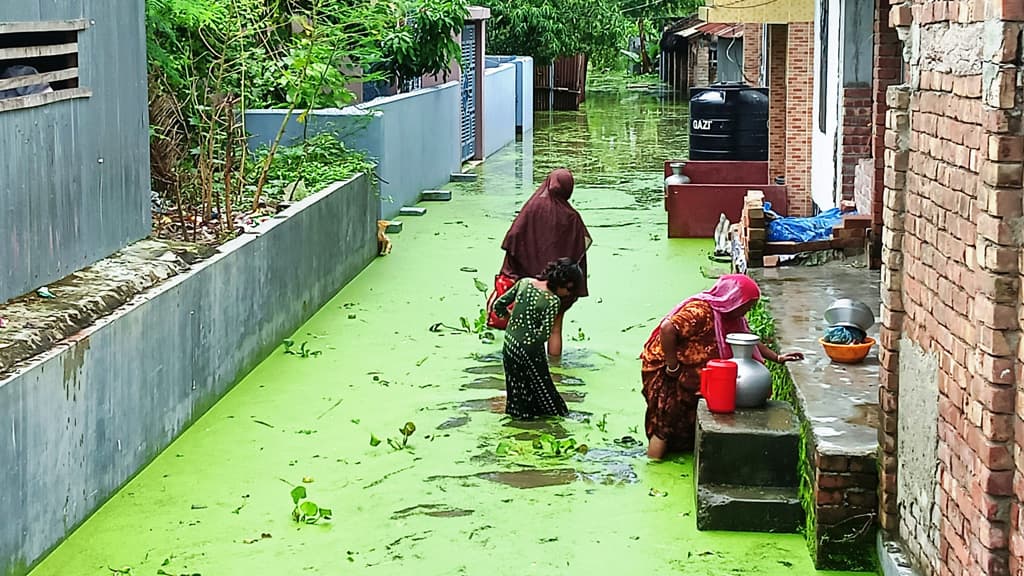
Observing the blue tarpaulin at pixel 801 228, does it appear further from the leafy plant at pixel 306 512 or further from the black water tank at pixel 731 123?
the black water tank at pixel 731 123

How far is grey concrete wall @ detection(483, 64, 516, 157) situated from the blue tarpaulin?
14.3 m

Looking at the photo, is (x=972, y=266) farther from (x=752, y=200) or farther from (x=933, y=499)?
(x=752, y=200)

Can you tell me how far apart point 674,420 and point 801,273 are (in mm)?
3505

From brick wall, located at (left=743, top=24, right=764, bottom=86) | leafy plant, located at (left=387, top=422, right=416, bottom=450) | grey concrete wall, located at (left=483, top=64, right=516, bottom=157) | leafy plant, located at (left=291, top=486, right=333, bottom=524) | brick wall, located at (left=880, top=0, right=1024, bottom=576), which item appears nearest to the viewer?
brick wall, located at (left=880, top=0, right=1024, bottom=576)

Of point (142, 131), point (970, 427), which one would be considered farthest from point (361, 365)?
point (970, 427)

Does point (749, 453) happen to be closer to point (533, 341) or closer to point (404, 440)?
point (533, 341)

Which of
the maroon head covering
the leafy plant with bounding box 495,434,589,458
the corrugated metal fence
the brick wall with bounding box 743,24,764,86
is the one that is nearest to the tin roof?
the corrugated metal fence

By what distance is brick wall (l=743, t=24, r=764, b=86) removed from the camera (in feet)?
80.8

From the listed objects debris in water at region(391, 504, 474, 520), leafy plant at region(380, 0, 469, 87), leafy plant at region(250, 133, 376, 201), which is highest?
leafy plant at region(380, 0, 469, 87)

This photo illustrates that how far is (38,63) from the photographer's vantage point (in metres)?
8.65

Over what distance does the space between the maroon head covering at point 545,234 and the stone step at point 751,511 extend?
4.23 metres

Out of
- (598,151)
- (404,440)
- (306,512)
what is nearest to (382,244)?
A: (404,440)

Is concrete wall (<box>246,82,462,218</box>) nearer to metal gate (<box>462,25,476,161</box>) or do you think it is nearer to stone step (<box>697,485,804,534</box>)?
metal gate (<box>462,25,476,161</box>)

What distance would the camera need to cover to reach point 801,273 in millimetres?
11789
